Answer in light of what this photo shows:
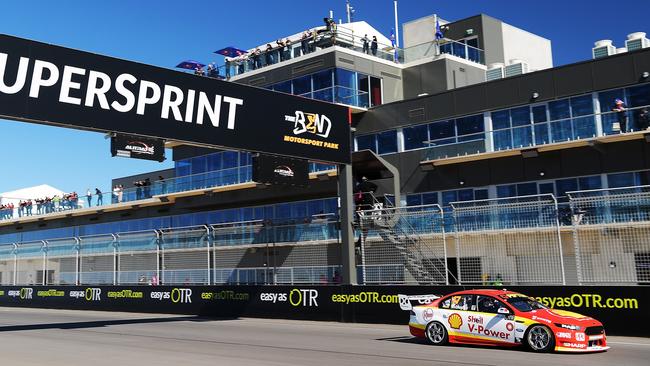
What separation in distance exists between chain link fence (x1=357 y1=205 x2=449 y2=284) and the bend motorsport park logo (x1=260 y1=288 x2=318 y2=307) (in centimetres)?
191

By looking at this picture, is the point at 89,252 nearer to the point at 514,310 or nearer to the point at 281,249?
the point at 281,249

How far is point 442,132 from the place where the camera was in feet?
106

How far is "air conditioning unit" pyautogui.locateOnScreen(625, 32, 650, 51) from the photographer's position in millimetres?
30548

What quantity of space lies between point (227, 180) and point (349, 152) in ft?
54.1

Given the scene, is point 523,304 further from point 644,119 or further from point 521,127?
point 521,127

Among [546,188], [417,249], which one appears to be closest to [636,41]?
[546,188]

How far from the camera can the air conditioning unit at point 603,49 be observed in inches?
1250

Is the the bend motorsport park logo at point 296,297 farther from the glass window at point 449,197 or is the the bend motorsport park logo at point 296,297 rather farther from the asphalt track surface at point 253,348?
the glass window at point 449,197

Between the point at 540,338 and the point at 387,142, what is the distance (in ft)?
72.3

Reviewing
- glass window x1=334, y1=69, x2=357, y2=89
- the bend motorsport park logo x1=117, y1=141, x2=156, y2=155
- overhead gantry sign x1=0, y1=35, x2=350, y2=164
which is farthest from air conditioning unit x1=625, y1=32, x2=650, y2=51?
the bend motorsport park logo x1=117, y1=141, x2=156, y2=155

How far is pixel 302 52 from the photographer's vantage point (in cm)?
3731

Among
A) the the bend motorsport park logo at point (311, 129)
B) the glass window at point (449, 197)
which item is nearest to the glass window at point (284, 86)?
the glass window at point (449, 197)

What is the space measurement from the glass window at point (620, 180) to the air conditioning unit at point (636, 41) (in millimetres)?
7116

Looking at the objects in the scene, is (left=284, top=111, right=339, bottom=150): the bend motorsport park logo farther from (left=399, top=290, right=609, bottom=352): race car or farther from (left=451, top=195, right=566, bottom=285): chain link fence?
(left=399, top=290, right=609, bottom=352): race car
